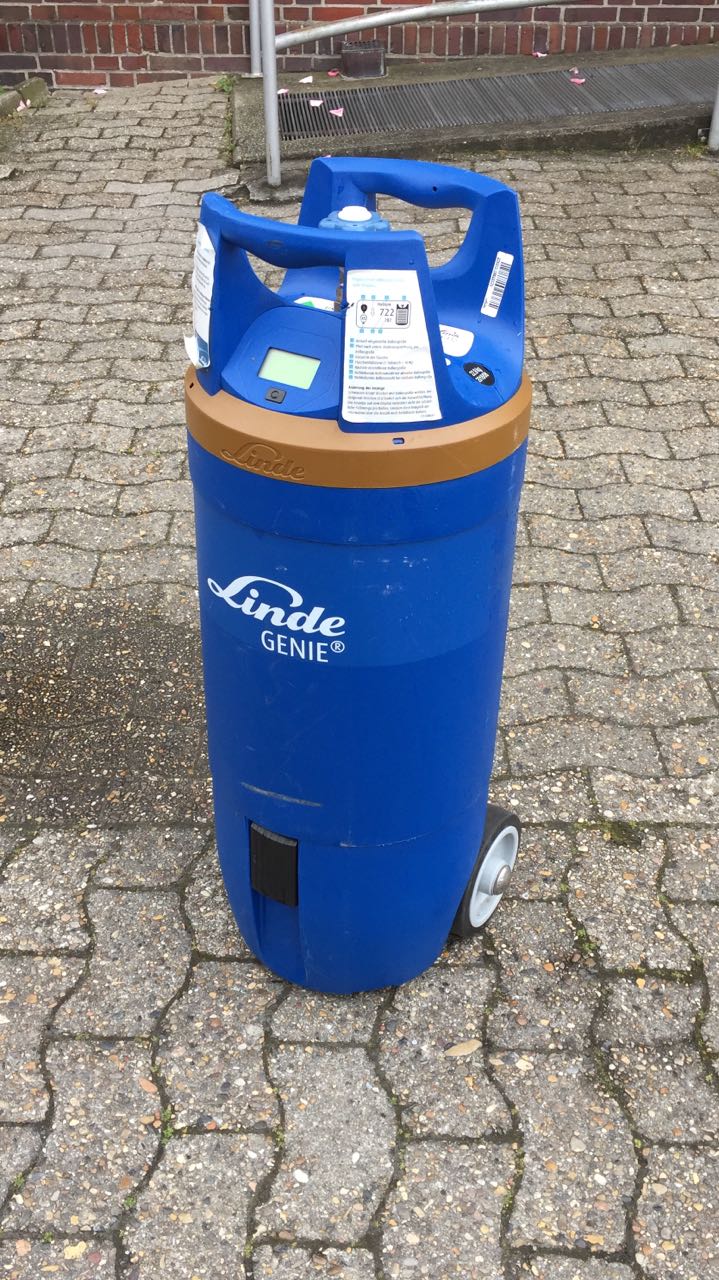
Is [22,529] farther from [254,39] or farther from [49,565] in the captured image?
[254,39]

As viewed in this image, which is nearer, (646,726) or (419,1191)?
(419,1191)

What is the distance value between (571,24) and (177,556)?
5224 mm

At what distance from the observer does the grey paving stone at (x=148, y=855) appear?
263 centimetres

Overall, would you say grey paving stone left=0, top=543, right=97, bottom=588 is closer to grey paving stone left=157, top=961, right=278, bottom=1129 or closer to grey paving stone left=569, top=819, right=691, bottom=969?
grey paving stone left=157, top=961, right=278, bottom=1129

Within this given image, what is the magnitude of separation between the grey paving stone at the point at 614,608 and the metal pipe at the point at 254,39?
483 cm

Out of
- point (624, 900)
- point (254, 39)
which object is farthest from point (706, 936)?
point (254, 39)

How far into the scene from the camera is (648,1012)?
7.73 feet

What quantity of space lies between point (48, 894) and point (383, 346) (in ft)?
4.97

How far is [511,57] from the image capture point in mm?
7172

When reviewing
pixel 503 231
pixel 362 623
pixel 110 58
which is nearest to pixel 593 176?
pixel 110 58

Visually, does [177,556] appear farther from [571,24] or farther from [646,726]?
[571,24]

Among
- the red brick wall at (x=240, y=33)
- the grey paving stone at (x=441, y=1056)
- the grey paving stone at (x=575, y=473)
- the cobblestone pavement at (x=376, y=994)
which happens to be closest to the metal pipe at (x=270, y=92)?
the red brick wall at (x=240, y=33)

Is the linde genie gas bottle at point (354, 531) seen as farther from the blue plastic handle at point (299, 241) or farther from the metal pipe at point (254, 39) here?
the metal pipe at point (254, 39)

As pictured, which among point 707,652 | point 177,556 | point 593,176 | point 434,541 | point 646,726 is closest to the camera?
point 434,541
